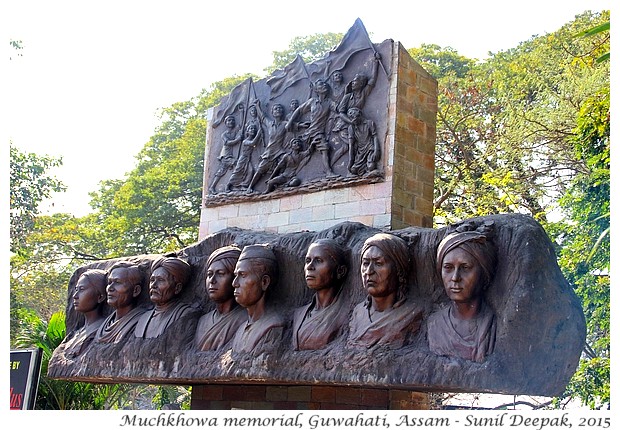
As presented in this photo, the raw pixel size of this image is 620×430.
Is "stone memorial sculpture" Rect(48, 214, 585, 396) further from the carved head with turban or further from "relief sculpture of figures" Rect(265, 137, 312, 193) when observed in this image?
"relief sculpture of figures" Rect(265, 137, 312, 193)

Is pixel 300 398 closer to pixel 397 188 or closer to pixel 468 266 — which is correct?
pixel 397 188

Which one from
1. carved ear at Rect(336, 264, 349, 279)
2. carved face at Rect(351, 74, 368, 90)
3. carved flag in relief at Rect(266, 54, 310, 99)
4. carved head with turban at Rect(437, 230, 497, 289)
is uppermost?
carved flag in relief at Rect(266, 54, 310, 99)

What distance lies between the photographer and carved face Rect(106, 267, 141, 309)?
7941mm

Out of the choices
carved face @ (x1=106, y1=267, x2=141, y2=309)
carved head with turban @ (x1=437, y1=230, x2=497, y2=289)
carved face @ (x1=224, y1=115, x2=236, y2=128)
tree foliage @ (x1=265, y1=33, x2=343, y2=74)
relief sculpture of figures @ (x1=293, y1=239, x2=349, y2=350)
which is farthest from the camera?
tree foliage @ (x1=265, y1=33, x2=343, y2=74)

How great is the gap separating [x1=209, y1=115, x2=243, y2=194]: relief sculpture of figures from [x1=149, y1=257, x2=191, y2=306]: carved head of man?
1.63 meters

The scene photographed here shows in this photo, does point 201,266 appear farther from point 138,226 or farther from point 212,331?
point 138,226

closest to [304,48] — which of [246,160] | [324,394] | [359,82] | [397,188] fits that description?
[246,160]

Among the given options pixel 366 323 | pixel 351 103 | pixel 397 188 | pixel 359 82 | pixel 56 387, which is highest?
pixel 359 82

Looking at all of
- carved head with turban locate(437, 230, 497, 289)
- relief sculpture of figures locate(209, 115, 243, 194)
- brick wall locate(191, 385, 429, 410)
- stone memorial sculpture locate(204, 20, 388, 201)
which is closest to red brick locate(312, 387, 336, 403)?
brick wall locate(191, 385, 429, 410)

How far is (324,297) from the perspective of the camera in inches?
258

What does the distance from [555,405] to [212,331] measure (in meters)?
9.39

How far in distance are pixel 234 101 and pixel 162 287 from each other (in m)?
2.81

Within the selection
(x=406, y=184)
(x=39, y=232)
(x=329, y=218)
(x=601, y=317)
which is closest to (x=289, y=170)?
(x=329, y=218)

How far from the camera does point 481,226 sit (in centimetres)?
564
